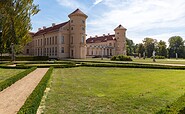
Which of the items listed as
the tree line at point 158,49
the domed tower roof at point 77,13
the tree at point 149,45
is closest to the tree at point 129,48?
the tree line at point 158,49

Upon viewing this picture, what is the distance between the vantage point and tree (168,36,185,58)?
8254cm

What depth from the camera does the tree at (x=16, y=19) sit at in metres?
28.2

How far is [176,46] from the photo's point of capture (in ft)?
297

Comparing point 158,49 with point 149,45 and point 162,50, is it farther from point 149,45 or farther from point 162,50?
point 149,45

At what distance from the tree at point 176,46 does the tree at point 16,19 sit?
66215 mm

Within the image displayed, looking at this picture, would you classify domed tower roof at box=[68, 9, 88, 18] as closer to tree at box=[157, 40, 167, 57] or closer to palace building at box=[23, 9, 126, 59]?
palace building at box=[23, 9, 126, 59]

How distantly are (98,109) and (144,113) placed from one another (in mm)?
1116

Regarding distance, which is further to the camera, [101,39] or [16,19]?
[101,39]

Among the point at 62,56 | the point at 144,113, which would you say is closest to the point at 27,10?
the point at 62,56

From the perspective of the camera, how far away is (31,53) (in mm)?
66438

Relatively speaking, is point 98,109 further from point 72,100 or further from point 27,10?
point 27,10

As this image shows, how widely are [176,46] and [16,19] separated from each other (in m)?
77.1

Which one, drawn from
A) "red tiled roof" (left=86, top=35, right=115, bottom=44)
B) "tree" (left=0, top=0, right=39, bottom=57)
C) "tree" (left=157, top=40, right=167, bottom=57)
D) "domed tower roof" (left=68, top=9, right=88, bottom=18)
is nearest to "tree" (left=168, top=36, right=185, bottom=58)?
"tree" (left=157, top=40, right=167, bottom=57)

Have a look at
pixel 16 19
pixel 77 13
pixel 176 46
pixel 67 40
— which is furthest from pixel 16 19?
pixel 176 46
